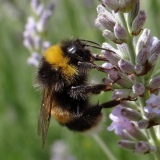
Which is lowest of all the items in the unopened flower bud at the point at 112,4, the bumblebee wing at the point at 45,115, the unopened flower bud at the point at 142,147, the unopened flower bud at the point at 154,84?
the unopened flower bud at the point at 142,147

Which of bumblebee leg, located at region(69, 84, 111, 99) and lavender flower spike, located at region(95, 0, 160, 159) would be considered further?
bumblebee leg, located at region(69, 84, 111, 99)

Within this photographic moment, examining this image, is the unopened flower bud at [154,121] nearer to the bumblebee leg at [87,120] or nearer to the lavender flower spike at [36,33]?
the bumblebee leg at [87,120]

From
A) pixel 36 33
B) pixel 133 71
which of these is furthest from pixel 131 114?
pixel 36 33

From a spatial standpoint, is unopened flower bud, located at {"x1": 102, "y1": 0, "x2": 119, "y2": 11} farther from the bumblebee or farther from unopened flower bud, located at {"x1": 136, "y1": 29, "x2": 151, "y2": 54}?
the bumblebee

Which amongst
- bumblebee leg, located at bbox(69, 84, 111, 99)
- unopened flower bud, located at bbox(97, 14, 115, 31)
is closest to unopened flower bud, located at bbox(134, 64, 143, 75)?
unopened flower bud, located at bbox(97, 14, 115, 31)

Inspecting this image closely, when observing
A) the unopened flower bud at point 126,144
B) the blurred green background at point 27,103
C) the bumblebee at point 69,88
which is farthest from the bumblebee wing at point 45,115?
the blurred green background at point 27,103

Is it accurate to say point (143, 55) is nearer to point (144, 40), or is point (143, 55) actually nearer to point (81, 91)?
point (144, 40)
